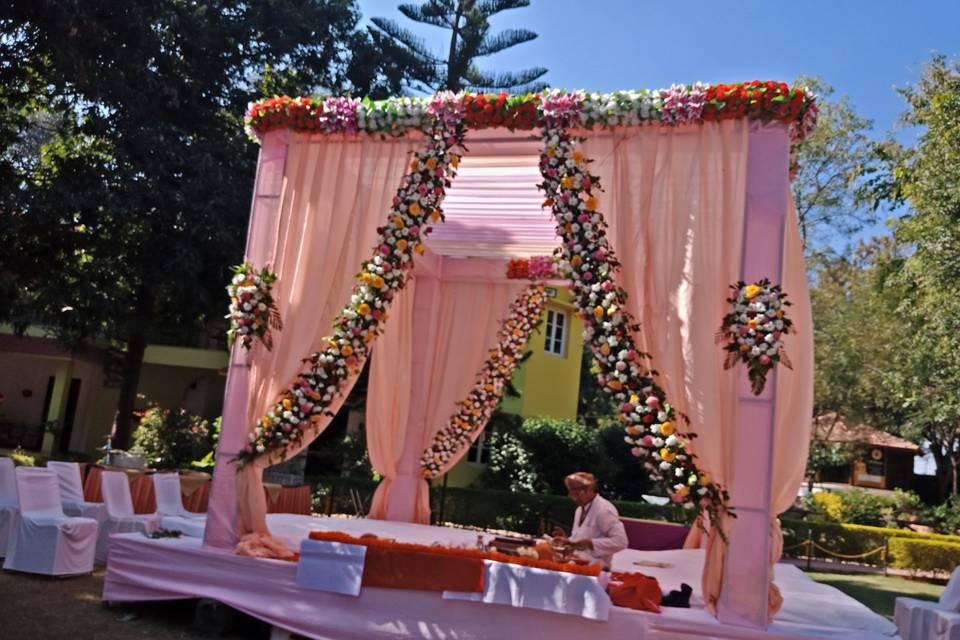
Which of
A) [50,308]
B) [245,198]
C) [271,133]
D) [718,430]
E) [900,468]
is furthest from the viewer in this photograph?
[900,468]

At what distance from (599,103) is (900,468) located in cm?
3291

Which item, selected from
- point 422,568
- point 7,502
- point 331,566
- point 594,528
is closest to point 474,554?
point 422,568

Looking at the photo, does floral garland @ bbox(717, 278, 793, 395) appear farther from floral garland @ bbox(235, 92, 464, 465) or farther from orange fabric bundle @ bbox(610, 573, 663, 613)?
floral garland @ bbox(235, 92, 464, 465)

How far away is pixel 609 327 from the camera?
6.15 meters

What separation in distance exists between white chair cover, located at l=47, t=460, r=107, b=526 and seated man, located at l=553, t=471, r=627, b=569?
4775mm

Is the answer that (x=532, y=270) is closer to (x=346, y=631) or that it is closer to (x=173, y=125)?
(x=346, y=631)

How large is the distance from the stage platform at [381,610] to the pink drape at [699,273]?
578 millimetres

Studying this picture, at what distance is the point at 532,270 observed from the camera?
10.3 meters

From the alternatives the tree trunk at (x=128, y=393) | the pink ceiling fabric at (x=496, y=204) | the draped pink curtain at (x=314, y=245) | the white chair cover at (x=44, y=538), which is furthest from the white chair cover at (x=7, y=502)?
the tree trunk at (x=128, y=393)

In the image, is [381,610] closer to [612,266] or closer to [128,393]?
[612,266]

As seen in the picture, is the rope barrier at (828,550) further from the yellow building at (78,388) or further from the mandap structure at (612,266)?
the yellow building at (78,388)

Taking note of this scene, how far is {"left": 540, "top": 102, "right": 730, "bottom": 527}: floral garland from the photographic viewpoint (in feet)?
19.1

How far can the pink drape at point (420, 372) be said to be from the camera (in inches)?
412

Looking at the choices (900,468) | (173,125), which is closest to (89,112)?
(173,125)
